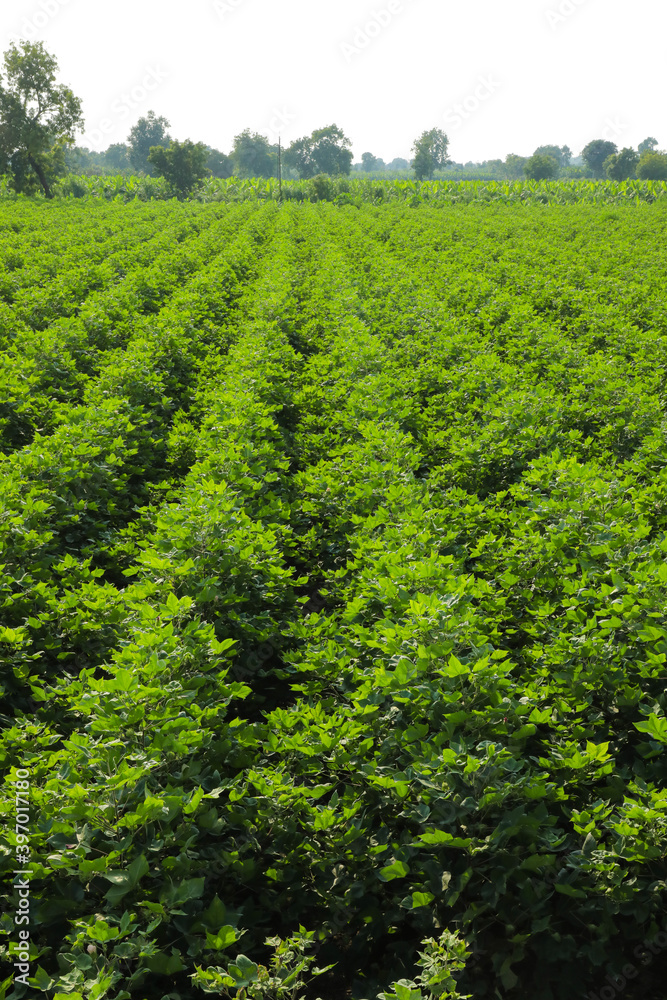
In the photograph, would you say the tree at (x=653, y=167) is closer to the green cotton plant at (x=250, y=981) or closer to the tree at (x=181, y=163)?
the tree at (x=181, y=163)

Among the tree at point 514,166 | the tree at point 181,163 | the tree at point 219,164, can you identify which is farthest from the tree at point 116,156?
the tree at point 181,163

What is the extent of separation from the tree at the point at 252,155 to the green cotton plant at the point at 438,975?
4371 inches

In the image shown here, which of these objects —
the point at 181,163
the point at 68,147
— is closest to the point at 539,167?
the point at 181,163

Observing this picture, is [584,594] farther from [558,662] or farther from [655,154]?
[655,154]

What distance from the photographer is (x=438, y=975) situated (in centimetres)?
209

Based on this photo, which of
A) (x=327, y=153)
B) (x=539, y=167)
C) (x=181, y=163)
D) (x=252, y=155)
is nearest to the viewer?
(x=181, y=163)

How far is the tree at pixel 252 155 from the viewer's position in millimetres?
97875

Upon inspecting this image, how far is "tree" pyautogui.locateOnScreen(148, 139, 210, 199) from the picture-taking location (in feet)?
144

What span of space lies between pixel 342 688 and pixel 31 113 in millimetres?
42640

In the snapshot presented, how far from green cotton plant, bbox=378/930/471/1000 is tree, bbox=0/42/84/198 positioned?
140 ft

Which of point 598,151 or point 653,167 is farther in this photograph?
point 598,151

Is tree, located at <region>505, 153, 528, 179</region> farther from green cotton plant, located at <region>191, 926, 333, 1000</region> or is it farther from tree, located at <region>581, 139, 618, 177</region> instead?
green cotton plant, located at <region>191, 926, 333, 1000</region>

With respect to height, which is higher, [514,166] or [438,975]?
[514,166]

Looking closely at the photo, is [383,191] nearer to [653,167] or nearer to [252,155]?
[653,167]
